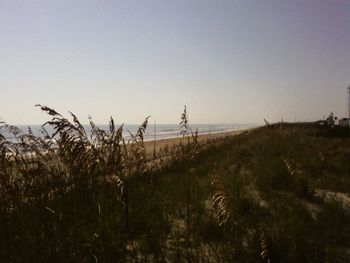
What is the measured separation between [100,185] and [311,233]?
274 centimetres

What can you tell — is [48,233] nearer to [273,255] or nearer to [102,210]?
[102,210]

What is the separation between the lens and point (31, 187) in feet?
13.8

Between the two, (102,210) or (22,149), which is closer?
(102,210)

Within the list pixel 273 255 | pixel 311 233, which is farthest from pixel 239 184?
pixel 273 255

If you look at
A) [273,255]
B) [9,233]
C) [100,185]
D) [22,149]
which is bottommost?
[273,255]

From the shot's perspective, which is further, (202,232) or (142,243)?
(202,232)

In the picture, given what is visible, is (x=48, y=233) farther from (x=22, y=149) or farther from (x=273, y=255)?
(x=273, y=255)

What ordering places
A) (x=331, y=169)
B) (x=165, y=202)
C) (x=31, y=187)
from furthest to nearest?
(x=331, y=169) → (x=165, y=202) → (x=31, y=187)

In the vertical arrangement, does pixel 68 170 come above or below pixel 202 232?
above

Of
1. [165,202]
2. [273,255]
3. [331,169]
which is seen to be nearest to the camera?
[273,255]

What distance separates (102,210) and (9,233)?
102 cm

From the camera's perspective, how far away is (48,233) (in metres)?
3.63

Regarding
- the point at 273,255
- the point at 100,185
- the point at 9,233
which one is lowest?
the point at 273,255

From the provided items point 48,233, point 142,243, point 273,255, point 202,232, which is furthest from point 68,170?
point 273,255
